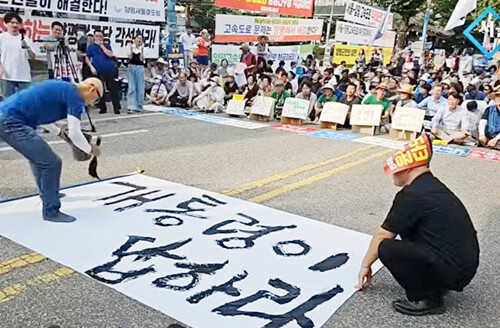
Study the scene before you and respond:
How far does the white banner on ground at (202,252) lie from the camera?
3.02m

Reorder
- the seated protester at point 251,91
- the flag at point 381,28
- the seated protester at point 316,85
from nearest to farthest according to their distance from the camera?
the seated protester at point 251,91
the seated protester at point 316,85
the flag at point 381,28

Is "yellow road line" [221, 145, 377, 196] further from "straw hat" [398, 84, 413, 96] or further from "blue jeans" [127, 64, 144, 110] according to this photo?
"blue jeans" [127, 64, 144, 110]

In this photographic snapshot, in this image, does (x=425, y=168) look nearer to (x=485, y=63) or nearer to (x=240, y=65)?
(x=240, y=65)

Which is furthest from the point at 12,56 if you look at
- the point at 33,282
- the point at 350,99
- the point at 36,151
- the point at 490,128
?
the point at 490,128

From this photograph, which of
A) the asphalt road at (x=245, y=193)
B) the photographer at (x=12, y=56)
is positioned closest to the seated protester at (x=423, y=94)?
the asphalt road at (x=245, y=193)

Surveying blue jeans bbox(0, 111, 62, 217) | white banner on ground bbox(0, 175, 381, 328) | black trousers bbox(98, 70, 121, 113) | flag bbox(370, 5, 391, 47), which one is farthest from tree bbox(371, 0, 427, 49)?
blue jeans bbox(0, 111, 62, 217)

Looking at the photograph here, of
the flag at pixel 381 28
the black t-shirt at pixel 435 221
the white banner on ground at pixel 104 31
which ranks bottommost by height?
the black t-shirt at pixel 435 221

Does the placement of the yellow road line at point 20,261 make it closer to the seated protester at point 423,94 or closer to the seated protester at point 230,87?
the seated protester at point 423,94

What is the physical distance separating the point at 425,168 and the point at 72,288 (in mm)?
2291

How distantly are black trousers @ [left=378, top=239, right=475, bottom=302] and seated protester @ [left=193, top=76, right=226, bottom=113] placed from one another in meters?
8.60

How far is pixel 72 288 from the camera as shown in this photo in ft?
10.2

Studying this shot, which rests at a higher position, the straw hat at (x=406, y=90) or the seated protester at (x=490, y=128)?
the straw hat at (x=406, y=90)

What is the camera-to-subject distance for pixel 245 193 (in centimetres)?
532

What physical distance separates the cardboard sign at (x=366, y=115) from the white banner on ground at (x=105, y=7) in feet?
19.0
